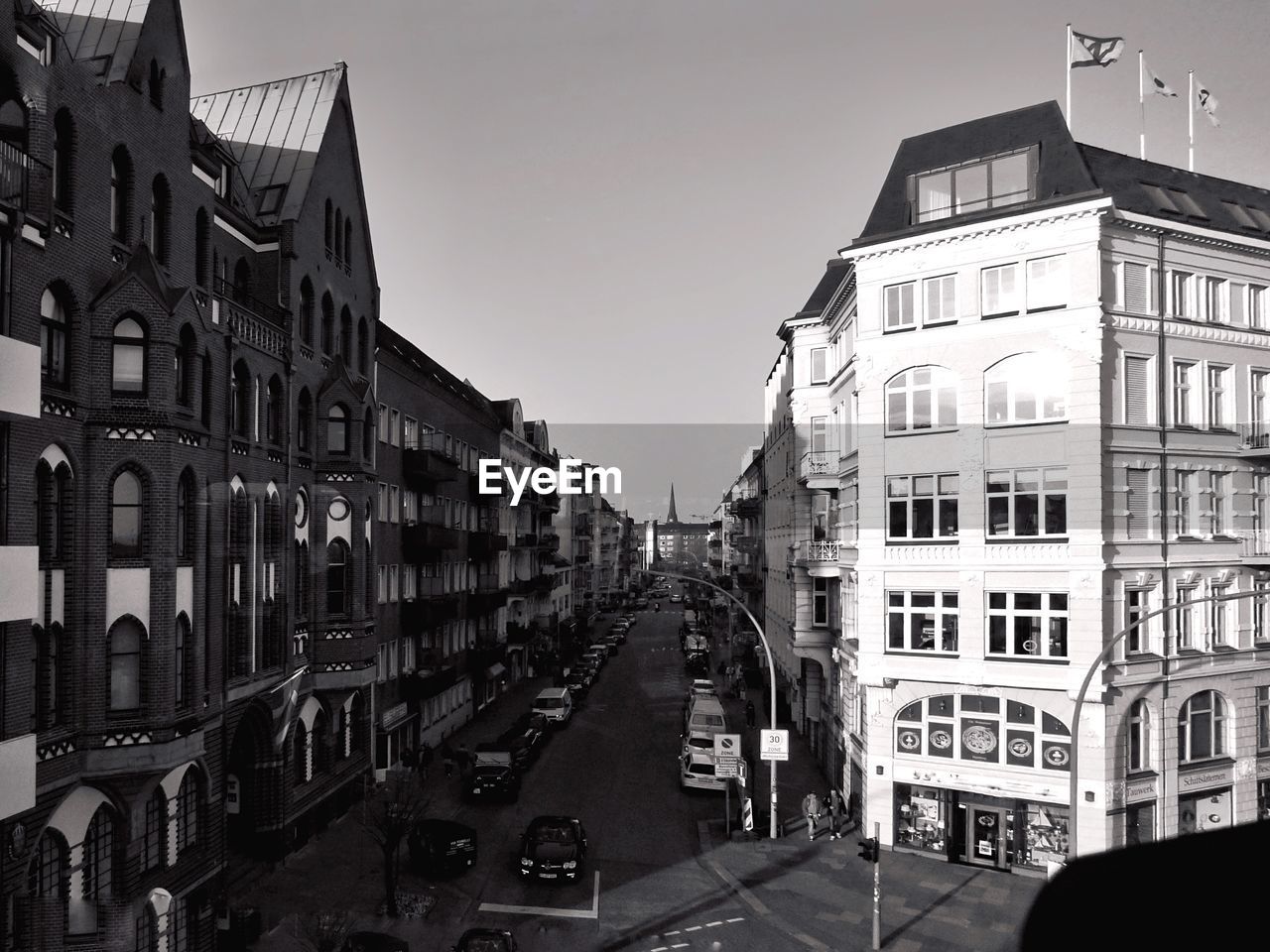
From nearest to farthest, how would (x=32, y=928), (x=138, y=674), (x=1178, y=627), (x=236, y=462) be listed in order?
(x=32, y=928) < (x=138, y=674) < (x=236, y=462) < (x=1178, y=627)

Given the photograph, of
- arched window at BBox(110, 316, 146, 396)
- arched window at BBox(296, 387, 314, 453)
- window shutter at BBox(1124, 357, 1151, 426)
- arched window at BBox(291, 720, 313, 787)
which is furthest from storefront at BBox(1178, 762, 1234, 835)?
arched window at BBox(110, 316, 146, 396)

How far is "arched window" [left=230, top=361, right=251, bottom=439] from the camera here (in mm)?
22319

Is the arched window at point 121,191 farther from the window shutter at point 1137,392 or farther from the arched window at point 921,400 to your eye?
the window shutter at point 1137,392

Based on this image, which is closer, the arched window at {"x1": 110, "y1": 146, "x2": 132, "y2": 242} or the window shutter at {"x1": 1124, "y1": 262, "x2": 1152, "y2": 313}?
the arched window at {"x1": 110, "y1": 146, "x2": 132, "y2": 242}

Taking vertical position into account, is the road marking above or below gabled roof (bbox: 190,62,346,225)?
below

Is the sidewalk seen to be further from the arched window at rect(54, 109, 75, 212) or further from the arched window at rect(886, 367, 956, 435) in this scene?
the arched window at rect(54, 109, 75, 212)

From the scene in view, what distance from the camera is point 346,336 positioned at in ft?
98.0

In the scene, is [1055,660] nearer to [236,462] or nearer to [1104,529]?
[1104,529]

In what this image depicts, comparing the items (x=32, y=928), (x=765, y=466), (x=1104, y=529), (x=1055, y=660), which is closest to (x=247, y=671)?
(x=32, y=928)

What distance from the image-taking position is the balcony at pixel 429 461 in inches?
1389

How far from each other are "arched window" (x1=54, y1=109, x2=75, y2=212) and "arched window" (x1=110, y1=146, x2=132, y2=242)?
1.43m

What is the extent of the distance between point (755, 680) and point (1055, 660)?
34394 millimetres

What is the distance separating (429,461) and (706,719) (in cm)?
1503

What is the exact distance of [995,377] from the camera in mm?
25266
